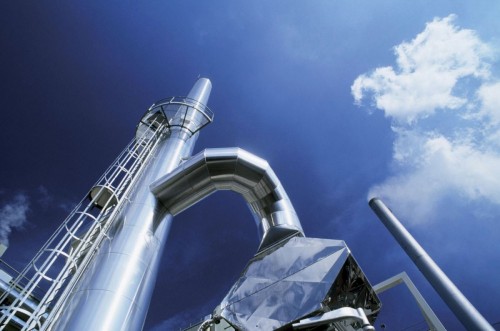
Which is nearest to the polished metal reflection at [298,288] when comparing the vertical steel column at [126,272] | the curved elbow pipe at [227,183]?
the vertical steel column at [126,272]

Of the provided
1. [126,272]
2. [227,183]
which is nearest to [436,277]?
[227,183]

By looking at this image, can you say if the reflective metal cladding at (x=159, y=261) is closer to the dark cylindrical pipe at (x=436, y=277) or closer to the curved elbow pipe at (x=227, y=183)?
the curved elbow pipe at (x=227, y=183)

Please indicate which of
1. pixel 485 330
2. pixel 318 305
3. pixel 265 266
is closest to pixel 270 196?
pixel 265 266

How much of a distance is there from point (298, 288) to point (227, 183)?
4.18m

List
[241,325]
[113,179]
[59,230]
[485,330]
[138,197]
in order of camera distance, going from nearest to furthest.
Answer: [241,325], [59,230], [138,197], [113,179], [485,330]

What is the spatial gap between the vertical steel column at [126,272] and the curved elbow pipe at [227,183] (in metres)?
0.48

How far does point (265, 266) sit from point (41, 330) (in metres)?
4.00

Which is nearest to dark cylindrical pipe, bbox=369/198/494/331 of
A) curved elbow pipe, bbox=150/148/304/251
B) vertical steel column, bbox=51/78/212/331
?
curved elbow pipe, bbox=150/148/304/251

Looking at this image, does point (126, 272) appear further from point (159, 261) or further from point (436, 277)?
point (436, 277)

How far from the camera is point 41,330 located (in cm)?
518

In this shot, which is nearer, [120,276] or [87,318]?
[87,318]

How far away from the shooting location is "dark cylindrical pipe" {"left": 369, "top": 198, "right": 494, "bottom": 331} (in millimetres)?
13321

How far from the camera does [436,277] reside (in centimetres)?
1538

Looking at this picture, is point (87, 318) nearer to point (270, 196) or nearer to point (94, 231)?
point (94, 231)
